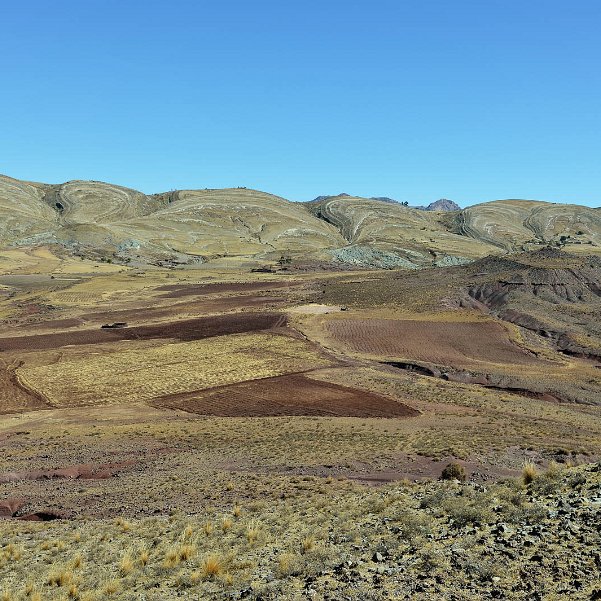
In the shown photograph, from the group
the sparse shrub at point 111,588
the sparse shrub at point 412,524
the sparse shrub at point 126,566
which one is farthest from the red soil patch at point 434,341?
the sparse shrub at point 111,588

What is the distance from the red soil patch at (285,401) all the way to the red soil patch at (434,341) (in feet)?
46.2

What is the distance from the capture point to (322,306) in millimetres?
81312

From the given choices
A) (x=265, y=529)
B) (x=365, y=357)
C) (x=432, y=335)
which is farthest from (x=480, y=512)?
(x=432, y=335)

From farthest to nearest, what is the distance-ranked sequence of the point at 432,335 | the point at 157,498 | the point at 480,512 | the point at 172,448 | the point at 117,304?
Result: the point at 117,304 → the point at 432,335 → the point at 172,448 → the point at 157,498 → the point at 480,512

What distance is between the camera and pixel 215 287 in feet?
352

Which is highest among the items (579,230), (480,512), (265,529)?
(579,230)

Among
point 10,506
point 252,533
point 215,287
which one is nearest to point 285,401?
point 10,506

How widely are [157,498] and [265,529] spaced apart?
20.5 ft

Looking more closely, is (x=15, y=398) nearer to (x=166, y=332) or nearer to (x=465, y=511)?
(x=166, y=332)

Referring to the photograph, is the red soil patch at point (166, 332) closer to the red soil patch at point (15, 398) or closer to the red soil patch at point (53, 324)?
the red soil patch at point (53, 324)

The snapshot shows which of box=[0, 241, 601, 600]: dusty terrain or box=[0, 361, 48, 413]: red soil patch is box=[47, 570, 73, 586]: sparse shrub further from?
box=[0, 361, 48, 413]: red soil patch

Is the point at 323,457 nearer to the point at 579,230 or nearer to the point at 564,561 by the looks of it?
the point at 564,561

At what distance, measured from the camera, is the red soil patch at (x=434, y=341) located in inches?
2080

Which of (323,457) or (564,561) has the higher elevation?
(564,561)
